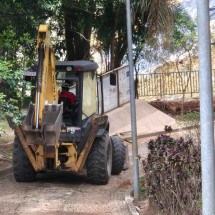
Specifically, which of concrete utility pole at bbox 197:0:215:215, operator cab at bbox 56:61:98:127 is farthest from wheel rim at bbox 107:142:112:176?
concrete utility pole at bbox 197:0:215:215

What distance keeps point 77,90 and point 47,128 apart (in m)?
1.66

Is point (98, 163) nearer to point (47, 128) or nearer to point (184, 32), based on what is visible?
point (47, 128)

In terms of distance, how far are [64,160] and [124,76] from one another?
1032 cm

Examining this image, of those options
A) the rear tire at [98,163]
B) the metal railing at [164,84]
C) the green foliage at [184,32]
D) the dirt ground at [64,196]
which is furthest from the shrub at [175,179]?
the metal railing at [164,84]

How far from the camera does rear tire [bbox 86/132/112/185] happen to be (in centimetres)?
1173

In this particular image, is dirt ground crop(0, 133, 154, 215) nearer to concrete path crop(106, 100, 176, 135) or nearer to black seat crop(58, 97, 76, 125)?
black seat crop(58, 97, 76, 125)

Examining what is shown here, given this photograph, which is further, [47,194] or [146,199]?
[47,194]

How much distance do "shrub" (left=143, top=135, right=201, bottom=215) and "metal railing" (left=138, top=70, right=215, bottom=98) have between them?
17.2 meters

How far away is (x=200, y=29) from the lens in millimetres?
5078

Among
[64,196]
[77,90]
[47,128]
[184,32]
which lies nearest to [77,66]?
[77,90]

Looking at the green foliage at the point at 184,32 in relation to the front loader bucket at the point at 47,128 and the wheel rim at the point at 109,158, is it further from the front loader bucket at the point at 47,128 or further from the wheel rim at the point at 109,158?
the front loader bucket at the point at 47,128

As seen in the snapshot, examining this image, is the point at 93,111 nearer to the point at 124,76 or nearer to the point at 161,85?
the point at 124,76

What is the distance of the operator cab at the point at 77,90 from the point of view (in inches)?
471

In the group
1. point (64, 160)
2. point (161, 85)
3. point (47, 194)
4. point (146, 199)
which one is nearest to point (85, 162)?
point (64, 160)
